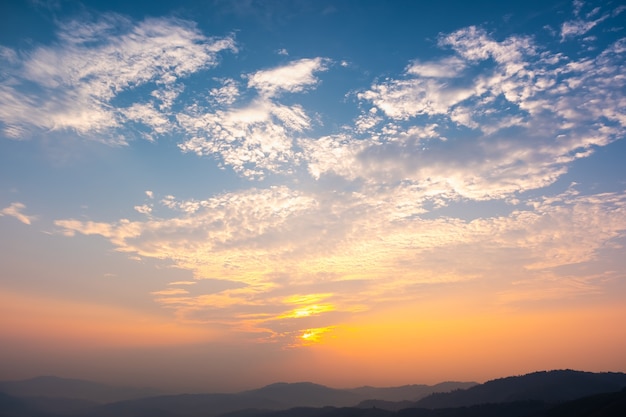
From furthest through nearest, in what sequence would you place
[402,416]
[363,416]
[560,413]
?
[363,416] < [402,416] < [560,413]

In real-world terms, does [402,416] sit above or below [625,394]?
below

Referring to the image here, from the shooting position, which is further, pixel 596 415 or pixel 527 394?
pixel 527 394

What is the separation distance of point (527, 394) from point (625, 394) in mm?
97492

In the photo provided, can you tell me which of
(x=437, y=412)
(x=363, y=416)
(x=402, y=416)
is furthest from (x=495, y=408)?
(x=363, y=416)

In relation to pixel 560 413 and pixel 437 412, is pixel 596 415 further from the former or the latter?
pixel 437 412

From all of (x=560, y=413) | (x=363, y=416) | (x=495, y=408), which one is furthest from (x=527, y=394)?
(x=560, y=413)

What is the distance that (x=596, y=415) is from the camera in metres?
94.4

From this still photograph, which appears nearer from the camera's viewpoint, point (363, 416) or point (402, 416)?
point (402, 416)

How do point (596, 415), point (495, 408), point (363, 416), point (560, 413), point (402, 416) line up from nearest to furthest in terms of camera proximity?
point (596, 415) → point (560, 413) → point (495, 408) → point (402, 416) → point (363, 416)

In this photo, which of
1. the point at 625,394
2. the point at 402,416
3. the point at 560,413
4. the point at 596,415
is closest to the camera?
the point at 596,415

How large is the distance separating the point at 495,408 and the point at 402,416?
122 ft

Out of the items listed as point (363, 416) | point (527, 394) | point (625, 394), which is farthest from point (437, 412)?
point (625, 394)

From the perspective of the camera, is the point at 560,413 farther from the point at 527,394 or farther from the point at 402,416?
the point at 527,394

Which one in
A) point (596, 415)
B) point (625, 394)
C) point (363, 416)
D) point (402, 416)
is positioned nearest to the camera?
point (596, 415)
